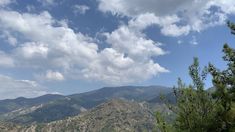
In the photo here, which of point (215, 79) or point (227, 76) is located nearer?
point (215, 79)

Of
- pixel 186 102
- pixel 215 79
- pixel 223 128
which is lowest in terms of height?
pixel 223 128

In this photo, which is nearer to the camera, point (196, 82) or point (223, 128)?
point (196, 82)

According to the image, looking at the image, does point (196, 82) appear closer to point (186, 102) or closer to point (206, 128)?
point (186, 102)

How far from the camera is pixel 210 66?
3259 centimetres

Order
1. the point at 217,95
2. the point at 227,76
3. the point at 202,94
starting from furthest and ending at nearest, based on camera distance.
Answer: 1. the point at 227,76
2. the point at 217,95
3. the point at 202,94

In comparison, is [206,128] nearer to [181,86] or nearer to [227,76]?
[181,86]

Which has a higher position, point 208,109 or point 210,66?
point 210,66

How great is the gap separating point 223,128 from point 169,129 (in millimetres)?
5370

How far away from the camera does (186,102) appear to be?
30.8m

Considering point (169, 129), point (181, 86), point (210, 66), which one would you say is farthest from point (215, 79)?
point (169, 129)

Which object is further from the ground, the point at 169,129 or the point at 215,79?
the point at 215,79

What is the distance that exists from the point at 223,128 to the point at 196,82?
6707 millimetres

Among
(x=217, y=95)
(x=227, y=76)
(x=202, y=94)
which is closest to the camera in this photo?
(x=202, y=94)

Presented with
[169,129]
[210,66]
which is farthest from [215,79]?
[169,129]
